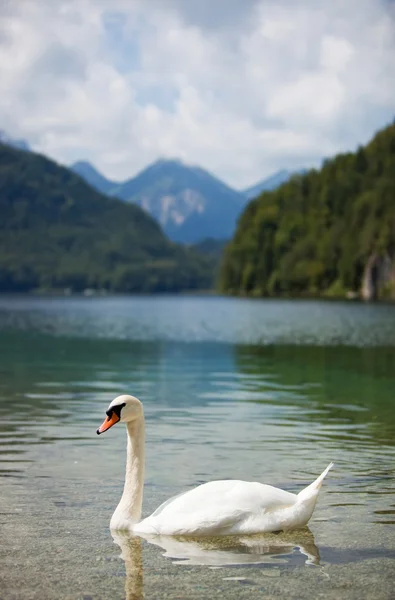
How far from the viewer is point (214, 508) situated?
12.2 m

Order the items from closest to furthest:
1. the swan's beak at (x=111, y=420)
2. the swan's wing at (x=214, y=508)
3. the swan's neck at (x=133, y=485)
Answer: the swan's wing at (x=214, y=508)
the swan's beak at (x=111, y=420)
the swan's neck at (x=133, y=485)

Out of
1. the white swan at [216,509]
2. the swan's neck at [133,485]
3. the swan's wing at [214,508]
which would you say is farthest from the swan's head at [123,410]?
the swan's wing at [214,508]

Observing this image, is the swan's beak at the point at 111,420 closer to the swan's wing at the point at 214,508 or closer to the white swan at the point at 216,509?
the white swan at the point at 216,509

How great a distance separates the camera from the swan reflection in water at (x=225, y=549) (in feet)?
37.2

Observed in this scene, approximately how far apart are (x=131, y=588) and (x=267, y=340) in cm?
5302

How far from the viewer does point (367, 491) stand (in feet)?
50.7

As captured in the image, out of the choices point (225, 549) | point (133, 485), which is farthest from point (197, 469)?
point (225, 549)

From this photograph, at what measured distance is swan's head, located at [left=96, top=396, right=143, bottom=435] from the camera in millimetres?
12609

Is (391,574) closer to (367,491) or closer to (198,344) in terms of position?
(367,491)

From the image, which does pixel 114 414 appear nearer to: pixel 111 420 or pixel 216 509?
pixel 111 420

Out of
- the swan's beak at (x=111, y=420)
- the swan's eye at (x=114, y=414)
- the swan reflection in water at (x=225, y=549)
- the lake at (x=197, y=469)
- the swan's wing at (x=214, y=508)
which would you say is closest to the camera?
the lake at (x=197, y=469)

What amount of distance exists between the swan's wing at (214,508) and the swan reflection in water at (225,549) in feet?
0.56

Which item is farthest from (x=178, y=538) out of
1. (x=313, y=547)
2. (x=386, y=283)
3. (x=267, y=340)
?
(x=386, y=283)

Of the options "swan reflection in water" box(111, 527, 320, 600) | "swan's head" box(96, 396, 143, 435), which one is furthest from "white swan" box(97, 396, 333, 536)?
"swan reflection in water" box(111, 527, 320, 600)
